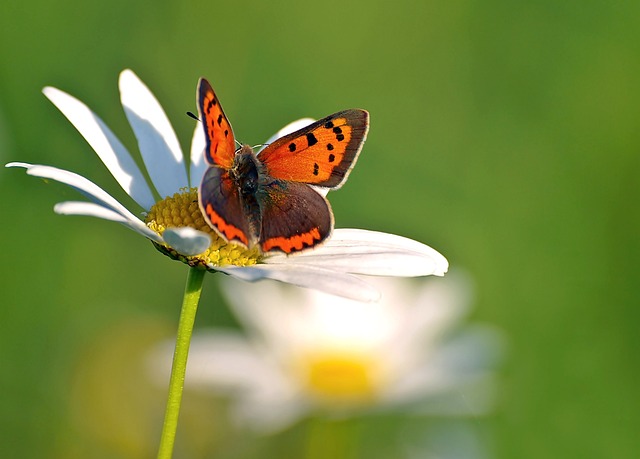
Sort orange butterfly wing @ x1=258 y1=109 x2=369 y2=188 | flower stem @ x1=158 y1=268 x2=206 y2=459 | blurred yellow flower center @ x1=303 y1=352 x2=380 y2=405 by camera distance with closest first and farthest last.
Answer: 1. flower stem @ x1=158 y1=268 x2=206 y2=459
2. orange butterfly wing @ x1=258 y1=109 x2=369 y2=188
3. blurred yellow flower center @ x1=303 y1=352 x2=380 y2=405

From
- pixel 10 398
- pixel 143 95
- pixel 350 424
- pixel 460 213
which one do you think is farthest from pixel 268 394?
pixel 460 213

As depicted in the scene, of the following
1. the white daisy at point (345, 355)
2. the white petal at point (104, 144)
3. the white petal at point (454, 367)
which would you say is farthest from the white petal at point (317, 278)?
the white petal at point (454, 367)

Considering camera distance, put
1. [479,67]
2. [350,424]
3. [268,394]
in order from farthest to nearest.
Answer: [479,67]
[268,394]
[350,424]

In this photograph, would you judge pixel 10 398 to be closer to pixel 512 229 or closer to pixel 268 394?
pixel 268 394

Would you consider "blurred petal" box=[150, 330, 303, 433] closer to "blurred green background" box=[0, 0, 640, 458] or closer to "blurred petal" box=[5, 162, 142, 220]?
"blurred green background" box=[0, 0, 640, 458]

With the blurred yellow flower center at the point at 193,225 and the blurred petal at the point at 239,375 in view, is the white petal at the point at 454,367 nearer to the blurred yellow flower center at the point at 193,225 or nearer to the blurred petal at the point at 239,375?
the blurred petal at the point at 239,375

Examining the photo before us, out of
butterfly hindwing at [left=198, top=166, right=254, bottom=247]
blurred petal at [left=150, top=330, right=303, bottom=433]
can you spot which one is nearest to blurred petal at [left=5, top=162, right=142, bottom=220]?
butterfly hindwing at [left=198, top=166, right=254, bottom=247]

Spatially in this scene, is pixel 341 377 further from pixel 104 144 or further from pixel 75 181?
pixel 75 181
